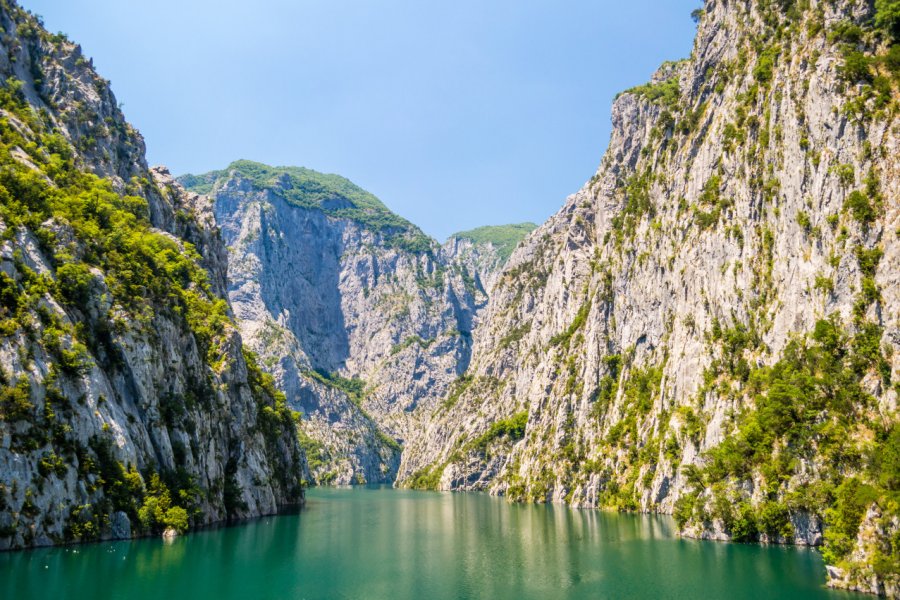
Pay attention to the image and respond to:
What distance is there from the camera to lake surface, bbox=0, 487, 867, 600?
1508 inches

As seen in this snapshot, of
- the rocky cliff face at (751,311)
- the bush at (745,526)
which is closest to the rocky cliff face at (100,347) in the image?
the bush at (745,526)

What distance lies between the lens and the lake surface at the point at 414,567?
1508 inches

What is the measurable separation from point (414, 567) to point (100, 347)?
38.2 m

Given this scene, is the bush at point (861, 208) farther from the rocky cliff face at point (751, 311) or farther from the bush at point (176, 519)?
the bush at point (176, 519)

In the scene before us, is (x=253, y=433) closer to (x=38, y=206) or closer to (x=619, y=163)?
(x=38, y=206)

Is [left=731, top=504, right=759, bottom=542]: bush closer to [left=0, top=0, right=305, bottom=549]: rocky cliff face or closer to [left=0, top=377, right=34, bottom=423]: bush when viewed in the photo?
[left=0, top=0, right=305, bottom=549]: rocky cliff face

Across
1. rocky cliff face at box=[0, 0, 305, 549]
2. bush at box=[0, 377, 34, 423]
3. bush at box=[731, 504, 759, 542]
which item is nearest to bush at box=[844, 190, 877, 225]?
bush at box=[731, 504, 759, 542]

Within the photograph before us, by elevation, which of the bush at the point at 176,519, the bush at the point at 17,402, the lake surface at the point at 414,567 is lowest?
the lake surface at the point at 414,567

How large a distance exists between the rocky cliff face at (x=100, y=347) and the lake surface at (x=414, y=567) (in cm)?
492

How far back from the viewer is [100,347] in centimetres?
6266

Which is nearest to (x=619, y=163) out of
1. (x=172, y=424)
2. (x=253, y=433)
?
(x=253, y=433)

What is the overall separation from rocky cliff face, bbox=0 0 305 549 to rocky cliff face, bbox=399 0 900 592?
54.2 metres

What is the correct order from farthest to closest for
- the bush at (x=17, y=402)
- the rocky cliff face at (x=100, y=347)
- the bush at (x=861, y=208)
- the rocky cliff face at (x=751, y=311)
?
the bush at (x=861, y=208) → the rocky cliff face at (x=751, y=311) → the rocky cliff face at (x=100, y=347) → the bush at (x=17, y=402)

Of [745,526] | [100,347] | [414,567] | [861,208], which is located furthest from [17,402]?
[861,208]
